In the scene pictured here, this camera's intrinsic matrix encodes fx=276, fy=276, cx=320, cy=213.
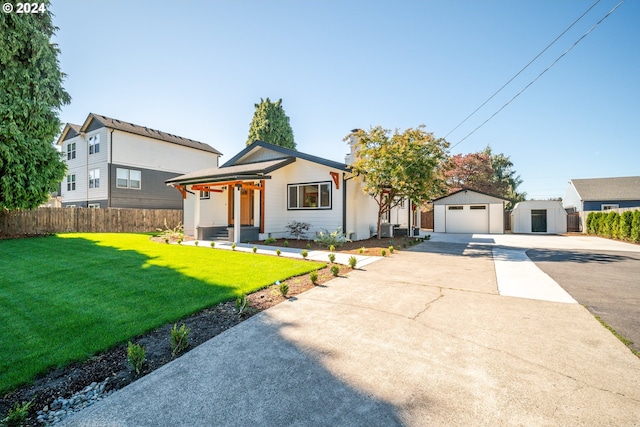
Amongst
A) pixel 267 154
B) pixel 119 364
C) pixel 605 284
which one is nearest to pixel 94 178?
pixel 267 154

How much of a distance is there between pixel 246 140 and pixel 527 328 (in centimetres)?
3243

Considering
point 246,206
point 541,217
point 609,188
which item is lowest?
point 541,217

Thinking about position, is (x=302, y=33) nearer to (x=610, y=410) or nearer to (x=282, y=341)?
(x=282, y=341)

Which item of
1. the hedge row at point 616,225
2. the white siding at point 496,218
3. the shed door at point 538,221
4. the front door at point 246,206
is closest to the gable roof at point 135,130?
the front door at point 246,206

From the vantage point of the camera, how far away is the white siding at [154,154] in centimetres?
2019

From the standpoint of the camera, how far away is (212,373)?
8.54 feet

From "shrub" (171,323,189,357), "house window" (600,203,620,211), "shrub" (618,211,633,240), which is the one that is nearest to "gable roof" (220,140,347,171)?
"shrub" (171,323,189,357)

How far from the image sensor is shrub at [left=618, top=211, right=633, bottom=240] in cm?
1527

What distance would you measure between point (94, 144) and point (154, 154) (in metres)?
3.95

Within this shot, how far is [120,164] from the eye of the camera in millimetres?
20188

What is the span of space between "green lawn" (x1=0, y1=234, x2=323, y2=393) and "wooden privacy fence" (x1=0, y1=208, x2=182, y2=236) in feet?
23.2

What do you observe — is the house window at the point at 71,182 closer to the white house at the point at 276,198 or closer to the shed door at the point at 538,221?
the white house at the point at 276,198

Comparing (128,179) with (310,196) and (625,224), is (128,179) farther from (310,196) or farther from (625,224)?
(625,224)

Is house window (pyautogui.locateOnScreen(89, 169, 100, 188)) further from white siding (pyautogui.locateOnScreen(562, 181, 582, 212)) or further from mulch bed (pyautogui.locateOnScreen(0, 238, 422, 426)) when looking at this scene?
white siding (pyautogui.locateOnScreen(562, 181, 582, 212))
